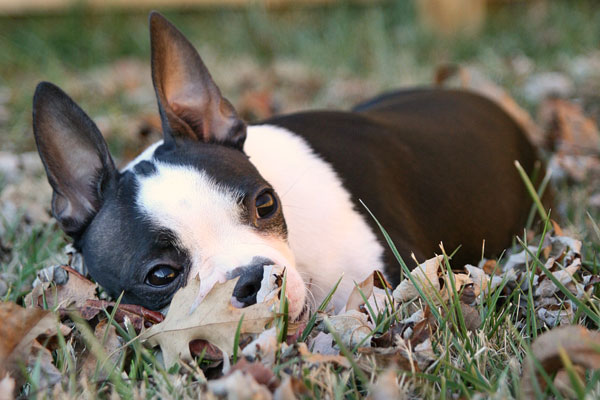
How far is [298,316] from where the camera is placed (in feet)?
6.97

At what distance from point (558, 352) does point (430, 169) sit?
1500 mm

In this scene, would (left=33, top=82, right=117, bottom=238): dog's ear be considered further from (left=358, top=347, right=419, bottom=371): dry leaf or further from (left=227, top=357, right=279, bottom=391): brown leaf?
(left=358, top=347, right=419, bottom=371): dry leaf

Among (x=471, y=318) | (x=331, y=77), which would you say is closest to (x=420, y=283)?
(x=471, y=318)

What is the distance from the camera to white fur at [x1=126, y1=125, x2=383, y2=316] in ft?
7.09

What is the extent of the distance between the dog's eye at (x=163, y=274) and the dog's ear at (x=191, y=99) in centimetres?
53

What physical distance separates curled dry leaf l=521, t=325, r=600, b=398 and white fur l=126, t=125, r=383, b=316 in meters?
0.72

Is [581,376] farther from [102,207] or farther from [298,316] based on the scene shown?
[102,207]

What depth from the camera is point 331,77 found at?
5969mm

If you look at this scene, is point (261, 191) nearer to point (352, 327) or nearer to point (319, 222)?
point (319, 222)

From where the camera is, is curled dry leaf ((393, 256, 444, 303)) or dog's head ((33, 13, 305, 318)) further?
dog's head ((33, 13, 305, 318))

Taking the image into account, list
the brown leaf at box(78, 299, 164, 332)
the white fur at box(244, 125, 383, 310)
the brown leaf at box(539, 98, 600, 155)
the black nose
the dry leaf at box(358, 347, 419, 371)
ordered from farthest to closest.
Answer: the brown leaf at box(539, 98, 600, 155), the white fur at box(244, 125, 383, 310), the brown leaf at box(78, 299, 164, 332), the black nose, the dry leaf at box(358, 347, 419, 371)

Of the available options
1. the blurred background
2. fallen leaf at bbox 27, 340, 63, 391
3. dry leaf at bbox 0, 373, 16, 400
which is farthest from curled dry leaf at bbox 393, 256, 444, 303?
the blurred background

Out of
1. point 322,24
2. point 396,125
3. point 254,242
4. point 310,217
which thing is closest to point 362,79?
point 322,24

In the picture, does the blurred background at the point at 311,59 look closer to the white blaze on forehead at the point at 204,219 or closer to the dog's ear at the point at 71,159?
the dog's ear at the point at 71,159
